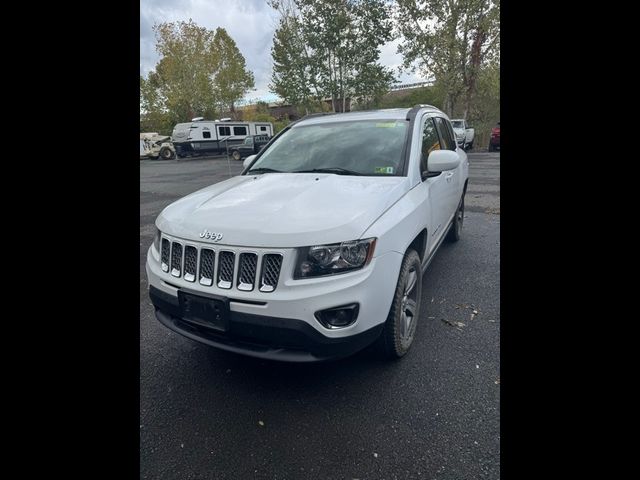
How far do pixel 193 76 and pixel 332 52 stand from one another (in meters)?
19.5

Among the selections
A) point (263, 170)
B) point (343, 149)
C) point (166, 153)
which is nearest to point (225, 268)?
point (263, 170)

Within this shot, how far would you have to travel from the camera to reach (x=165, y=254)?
2.30 metres

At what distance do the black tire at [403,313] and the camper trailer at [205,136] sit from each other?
77.6ft

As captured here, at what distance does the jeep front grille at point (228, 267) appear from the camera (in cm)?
187

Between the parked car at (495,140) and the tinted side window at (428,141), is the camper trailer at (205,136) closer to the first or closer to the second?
the parked car at (495,140)

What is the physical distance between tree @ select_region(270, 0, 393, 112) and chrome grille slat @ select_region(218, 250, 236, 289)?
1989cm

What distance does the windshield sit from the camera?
2885 mm

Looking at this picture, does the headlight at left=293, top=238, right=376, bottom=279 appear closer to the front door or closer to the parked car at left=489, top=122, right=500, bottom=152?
the front door
